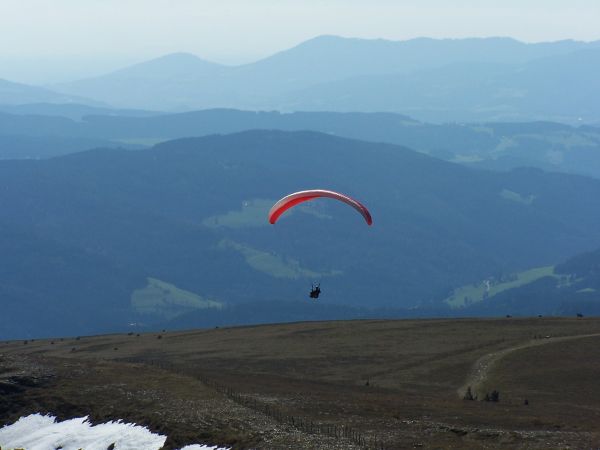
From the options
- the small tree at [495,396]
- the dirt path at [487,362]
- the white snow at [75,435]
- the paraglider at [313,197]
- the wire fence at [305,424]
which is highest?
the paraglider at [313,197]

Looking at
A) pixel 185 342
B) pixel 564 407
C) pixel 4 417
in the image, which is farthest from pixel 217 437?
pixel 185 342

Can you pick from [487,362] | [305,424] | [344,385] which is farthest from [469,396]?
[305,424]

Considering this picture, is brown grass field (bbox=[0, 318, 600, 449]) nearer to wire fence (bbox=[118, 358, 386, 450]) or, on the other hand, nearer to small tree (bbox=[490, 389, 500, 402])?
wire fence (bbox=[118, 358, 386, 450])

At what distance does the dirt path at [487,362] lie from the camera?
3088 inches

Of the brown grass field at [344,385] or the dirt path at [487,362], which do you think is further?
the dirt path at [487,362]

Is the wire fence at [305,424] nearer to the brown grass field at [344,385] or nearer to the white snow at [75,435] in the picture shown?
the brown grass field at [344,385]

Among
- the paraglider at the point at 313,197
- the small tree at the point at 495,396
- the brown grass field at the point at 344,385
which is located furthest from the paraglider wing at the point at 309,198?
the small tree at the point at 495,396

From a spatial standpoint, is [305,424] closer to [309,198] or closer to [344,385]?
[309,198]

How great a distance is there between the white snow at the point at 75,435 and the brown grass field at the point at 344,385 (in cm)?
83

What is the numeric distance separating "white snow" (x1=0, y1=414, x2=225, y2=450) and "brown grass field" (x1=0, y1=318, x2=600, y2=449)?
0.83 meters

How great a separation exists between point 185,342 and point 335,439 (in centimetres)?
6180

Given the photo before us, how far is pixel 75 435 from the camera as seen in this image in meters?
61.9

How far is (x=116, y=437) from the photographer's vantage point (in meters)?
59.5

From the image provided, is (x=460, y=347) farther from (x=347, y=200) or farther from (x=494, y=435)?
(x=494, y=435)
